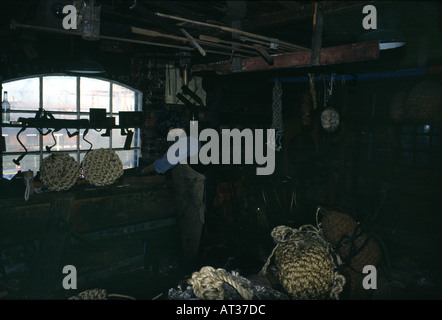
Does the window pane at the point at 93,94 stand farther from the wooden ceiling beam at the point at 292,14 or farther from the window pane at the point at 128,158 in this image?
the wooden ceiling beam at the point at 292,14

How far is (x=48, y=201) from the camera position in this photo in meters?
3.10

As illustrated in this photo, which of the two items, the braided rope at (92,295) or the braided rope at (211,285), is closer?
the braided rope at (211,285)

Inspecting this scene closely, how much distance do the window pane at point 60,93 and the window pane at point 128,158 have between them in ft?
3.67

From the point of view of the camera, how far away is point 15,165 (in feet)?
15.2

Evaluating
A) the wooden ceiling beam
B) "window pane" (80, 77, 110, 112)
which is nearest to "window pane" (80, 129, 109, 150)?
"window pane" (80, 77, 110, 112)

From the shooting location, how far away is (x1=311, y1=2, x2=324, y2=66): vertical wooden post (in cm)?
278

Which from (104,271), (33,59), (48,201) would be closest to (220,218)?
(104,271)

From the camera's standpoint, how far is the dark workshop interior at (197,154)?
2834 mm

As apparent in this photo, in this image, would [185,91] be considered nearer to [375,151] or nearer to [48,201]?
[48,201]

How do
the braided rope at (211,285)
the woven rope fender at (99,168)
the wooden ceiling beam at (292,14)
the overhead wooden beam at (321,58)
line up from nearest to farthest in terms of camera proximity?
the braided rope at (211,285), the wooden ceiling beam at (292,14), the overhead wooden beam at (321,58), the woven rope fender at (99,168)

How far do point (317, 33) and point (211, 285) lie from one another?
248 cm

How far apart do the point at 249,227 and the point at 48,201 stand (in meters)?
3.26

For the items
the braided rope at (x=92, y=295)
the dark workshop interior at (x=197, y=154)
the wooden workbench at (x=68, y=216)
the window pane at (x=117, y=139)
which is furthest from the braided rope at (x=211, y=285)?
the window pane at (x=117, y=139)

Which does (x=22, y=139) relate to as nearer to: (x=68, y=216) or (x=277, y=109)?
(x=68, y=216)
